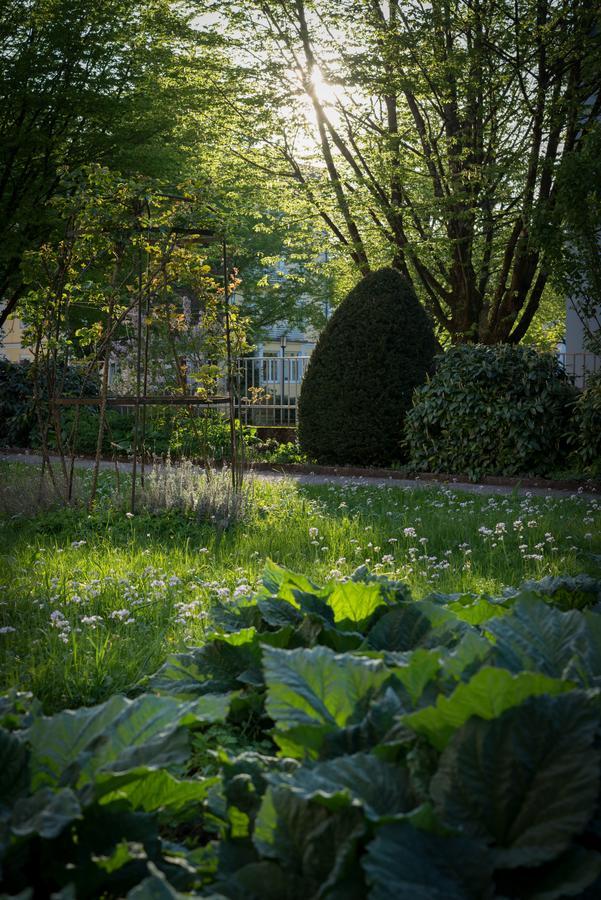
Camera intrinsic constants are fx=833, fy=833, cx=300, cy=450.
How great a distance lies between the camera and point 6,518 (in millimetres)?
6672

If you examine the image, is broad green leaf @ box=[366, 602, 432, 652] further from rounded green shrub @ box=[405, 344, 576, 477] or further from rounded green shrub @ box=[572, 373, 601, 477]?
rounded green shrub @ box=[405, 344, 576, 477]

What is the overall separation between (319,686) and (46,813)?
0.52m

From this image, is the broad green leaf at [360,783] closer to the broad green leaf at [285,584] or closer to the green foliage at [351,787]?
the green foliage at [351,787]

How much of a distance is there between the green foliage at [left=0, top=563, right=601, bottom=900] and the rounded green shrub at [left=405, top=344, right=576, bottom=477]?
8772 mm

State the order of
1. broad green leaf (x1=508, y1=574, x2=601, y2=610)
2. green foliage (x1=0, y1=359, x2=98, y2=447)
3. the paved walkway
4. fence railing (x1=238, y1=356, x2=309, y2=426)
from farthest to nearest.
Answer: fence railing (x1=238, y1=356, x2=309, y2=426)
green foliage (x1=0, y1=359, x2=98, y2=447)
the paved walkway
broad green leaf (x1=508, y1=574, x2=601, y2=610)

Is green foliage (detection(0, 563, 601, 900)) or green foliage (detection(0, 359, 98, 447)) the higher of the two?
green foliage (detection(0, 359, 98, 447))

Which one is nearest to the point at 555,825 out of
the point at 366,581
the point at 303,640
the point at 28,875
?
the point at 28,875

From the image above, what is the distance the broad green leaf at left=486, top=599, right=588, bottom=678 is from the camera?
1.55m

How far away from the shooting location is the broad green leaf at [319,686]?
58.2 inches

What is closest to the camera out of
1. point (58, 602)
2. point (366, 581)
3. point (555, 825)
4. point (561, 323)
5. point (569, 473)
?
point (555, 825)

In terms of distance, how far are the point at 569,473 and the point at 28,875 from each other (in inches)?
358

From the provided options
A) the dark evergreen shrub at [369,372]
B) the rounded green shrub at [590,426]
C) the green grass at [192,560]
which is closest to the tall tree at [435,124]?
the dark evergreen shrub at [369,372]

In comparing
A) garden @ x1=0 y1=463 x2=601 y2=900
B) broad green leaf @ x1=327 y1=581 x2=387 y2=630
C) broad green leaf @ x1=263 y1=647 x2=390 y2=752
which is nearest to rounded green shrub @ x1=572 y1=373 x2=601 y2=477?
garden @ x1=0 y1=463 x2=601 y2=900

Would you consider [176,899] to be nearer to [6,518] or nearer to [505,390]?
[6,518]
